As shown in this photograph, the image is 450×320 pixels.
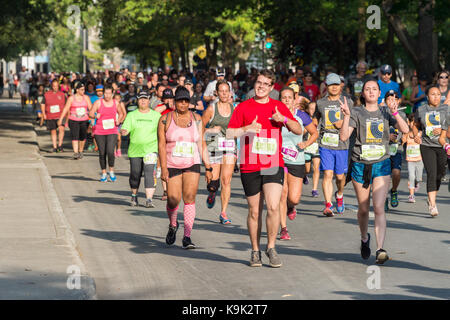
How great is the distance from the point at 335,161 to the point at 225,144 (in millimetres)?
1861

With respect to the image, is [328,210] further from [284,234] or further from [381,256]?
[381,256]

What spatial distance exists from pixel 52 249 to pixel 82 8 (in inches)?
935

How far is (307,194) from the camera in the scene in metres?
16.1

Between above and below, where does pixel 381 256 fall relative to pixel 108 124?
below

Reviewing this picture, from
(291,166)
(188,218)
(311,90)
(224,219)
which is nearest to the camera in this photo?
(188,218)

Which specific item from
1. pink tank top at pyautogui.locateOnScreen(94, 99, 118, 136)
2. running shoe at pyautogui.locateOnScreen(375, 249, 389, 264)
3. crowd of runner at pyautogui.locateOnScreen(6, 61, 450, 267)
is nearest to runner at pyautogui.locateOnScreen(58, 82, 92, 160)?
pink tank top at pyautogui.locateOnScreen(94, 99, 118, 136)

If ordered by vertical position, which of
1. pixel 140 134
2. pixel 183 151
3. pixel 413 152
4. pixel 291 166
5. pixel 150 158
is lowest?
pixel 150 158

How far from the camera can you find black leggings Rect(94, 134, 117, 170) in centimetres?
1795

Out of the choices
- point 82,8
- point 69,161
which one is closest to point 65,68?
point 82,8

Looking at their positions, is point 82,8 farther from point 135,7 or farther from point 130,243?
point 130,243

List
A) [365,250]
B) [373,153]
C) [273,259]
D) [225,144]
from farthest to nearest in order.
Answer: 1. [225,144]
2. [373,153]
3. [365,250]
4. [273,259]

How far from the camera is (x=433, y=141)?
13.5 m

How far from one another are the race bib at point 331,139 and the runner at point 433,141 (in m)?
1.11

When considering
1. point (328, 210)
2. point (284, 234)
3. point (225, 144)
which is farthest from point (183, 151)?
point (328, 210)
